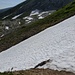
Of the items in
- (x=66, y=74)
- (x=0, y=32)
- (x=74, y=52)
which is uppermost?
(x=0, y=32)

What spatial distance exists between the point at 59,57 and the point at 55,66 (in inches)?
77.0

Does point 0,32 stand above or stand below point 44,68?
above

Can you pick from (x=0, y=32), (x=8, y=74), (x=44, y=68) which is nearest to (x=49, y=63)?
(x=44, y=68)

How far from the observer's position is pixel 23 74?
1395 cm

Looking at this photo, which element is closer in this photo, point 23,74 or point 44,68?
point 23,74

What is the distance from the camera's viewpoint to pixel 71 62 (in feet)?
52.3

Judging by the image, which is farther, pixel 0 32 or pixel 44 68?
pixel 0 32

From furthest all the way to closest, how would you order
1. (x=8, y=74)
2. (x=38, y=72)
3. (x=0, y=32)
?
1. (x=0, y=32)
2. (x=38, y=72)
3. (x=8, y=74)

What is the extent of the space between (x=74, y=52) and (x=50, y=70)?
3.67 m

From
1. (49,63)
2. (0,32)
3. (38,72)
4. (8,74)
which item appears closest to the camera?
(8,74)

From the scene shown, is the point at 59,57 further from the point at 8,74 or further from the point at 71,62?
the point at 8,74

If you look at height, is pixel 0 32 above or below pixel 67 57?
above

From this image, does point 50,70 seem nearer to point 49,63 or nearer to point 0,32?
point 49,63

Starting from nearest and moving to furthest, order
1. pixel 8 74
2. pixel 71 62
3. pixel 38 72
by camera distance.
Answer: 1. pixel 8 74
2. pixel 38 72
3. pixel 71 62
